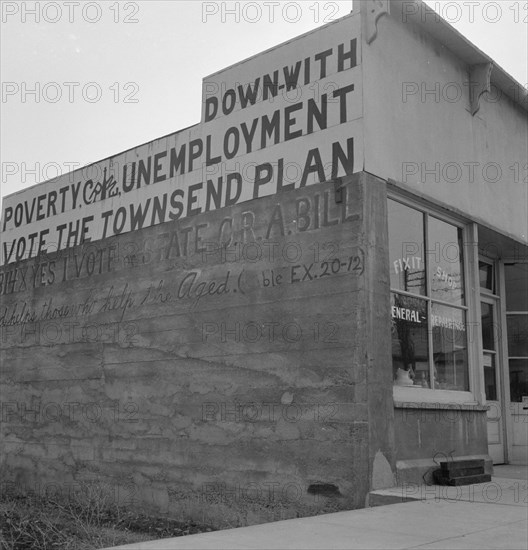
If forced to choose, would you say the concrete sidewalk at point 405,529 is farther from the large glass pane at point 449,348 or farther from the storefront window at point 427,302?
the large glass pane at point 449,348

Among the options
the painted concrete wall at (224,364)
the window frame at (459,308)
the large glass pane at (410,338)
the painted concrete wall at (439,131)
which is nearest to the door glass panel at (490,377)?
the window frame at (459,308)

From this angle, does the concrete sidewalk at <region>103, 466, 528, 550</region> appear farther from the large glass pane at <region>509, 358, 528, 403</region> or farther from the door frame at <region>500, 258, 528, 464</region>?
the large glass pane at <region>509, 358, 528, 403</region>

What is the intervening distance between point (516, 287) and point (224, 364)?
610 cm

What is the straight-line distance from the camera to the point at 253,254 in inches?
387

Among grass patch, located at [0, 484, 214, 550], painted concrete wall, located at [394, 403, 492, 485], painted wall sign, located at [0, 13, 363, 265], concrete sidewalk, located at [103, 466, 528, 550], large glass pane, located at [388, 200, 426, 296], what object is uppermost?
painted wall sign, located at [0, 13, 363, 265]

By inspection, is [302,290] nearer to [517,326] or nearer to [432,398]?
[432,398]

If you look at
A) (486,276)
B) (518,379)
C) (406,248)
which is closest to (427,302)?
(406,248)

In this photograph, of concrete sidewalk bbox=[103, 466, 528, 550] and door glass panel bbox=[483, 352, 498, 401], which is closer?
concrete sidewalk bbox=[103, 466, 528, 550]

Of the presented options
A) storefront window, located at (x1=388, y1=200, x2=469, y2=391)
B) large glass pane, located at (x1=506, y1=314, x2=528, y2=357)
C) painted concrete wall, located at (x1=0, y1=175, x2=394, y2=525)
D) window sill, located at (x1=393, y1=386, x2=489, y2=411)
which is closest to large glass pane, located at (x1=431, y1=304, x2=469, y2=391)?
storefront window, located at (x1=388, y1=200, x2=469, y2=391)

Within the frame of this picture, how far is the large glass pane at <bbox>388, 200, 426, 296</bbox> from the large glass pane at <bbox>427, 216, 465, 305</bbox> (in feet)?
0.81

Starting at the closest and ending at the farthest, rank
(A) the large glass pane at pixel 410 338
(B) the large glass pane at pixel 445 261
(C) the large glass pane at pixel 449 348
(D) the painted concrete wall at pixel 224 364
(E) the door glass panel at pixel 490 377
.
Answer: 1. (D) the painted concrete wall at pixel 224 364
2. (A) the large glass pane at pixel 410 338
3. (C) the large glass pane at pixel 449 348
4. (B) the large glass pane at pixel 445 261
5. (E) the door glass panel at pixel 490 377

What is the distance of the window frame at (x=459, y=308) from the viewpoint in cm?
928

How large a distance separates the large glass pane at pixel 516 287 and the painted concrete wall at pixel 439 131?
1.07m

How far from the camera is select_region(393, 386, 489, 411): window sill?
8.95 metres
